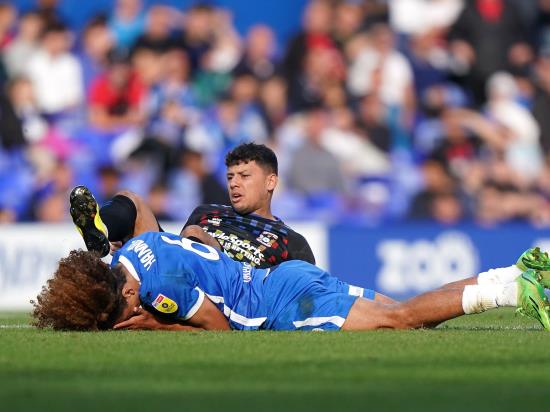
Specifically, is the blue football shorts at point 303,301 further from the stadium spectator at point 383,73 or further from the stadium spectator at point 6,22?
the stadium spectator at point 6,22

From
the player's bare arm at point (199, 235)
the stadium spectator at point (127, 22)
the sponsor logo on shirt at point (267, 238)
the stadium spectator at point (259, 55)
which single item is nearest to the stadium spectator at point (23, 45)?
the stadium spectator at point (127, 22)

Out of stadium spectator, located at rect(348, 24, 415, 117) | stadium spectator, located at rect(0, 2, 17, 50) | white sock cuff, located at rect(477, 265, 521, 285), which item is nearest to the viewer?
white sock cuff, located at rect(477, 265, 521, 285)

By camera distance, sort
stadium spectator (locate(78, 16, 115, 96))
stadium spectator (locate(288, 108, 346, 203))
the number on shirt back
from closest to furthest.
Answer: the number on shirt back → stadium spectator (locate(288, 108, 346, 203)) → stadium spectator (locate(78, 16, 115, 96))

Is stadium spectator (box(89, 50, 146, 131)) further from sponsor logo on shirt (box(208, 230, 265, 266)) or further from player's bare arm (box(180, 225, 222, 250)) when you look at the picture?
player's bare arm (box(180, 225, 222, 250))

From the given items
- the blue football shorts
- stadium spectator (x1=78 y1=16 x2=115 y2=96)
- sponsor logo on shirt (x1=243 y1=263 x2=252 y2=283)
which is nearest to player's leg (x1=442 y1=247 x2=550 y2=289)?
the blue football shorts

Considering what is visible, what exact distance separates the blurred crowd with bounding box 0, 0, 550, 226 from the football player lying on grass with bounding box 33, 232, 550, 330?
8.05 metres

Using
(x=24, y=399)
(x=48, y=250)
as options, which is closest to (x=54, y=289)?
(x=24, y=399)

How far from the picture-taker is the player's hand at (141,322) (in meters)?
7.70

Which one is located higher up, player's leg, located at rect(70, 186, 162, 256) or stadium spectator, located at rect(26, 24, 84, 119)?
stadium spectator, located at rect(26, 24, 84, 119)

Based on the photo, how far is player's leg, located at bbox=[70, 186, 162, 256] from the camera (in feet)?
28.4

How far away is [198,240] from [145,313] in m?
1.28

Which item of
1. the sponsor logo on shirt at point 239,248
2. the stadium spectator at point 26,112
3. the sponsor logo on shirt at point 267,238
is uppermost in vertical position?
the stadium spectator at point 26,112

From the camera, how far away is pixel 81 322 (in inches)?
299

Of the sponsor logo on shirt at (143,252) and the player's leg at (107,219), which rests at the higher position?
the player's leg at (107,219)
